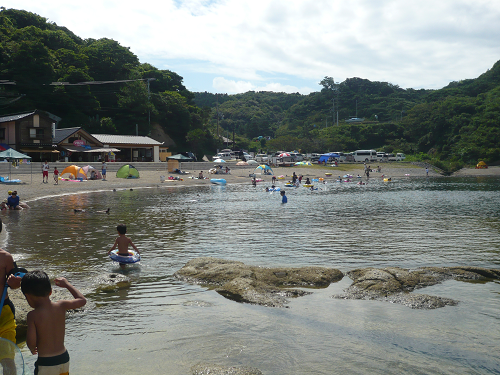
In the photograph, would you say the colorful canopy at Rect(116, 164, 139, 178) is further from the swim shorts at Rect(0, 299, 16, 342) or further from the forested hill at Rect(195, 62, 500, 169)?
the forested hill at Rect(195, 62, 500, 169)

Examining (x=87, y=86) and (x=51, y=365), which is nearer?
(x=51, y=365)

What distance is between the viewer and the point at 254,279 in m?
10.2

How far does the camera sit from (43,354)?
4.34 metres

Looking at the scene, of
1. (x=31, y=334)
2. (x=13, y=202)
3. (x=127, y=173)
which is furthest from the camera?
(x=127, y=173)

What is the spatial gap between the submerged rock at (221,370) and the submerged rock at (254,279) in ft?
9.46

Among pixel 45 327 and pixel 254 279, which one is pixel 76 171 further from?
pixel 45 327

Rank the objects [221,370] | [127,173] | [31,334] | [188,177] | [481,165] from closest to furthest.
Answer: [31,334]
[221,370]
[127,173]
[188,177]
[481,165]

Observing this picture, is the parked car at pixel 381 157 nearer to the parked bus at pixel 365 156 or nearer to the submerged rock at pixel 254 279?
the parked bus at pixel 365 156

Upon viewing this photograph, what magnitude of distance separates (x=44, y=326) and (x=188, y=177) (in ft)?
168

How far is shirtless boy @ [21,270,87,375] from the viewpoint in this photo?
4258 mm

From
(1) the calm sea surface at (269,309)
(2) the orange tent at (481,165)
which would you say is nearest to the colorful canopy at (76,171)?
(1) the calm sea surface at (269,309)

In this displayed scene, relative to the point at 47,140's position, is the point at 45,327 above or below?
below

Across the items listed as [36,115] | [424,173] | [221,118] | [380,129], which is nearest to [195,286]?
[36,115]

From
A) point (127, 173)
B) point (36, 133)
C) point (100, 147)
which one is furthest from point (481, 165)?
point (36, 133)
